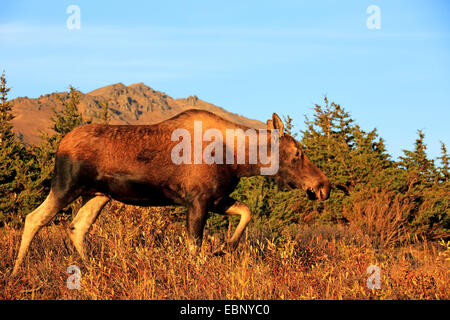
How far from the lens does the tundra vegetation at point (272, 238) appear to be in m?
5.03

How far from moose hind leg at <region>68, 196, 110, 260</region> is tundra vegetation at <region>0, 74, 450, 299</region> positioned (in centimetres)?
23

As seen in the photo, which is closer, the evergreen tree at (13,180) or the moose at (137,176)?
the moose at (137,176)

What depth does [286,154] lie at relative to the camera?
6961mm

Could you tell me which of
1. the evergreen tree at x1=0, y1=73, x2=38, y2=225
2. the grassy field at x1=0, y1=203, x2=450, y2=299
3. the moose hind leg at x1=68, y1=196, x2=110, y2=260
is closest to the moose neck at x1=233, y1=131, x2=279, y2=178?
the grassy field at x1=0, y1=203, x2=450, y2=299

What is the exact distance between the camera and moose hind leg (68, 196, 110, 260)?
22.4ft

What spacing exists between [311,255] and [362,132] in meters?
10.7

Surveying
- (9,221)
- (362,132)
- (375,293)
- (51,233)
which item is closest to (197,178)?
(375,293)

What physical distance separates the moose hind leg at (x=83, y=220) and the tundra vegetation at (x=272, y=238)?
0.76 ft

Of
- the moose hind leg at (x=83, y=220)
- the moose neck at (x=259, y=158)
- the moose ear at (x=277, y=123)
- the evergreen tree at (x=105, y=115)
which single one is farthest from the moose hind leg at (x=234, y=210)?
the evergreen tree at (x=105, y=115)

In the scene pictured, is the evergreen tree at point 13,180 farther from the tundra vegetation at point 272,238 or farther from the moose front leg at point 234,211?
the moose front leg at point 234,211

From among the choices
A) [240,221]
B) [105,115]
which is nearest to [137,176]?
[240,221]

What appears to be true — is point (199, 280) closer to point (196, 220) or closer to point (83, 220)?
point (196, 220)

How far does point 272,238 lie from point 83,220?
130 inches

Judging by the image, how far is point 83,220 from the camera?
22.6 ft
